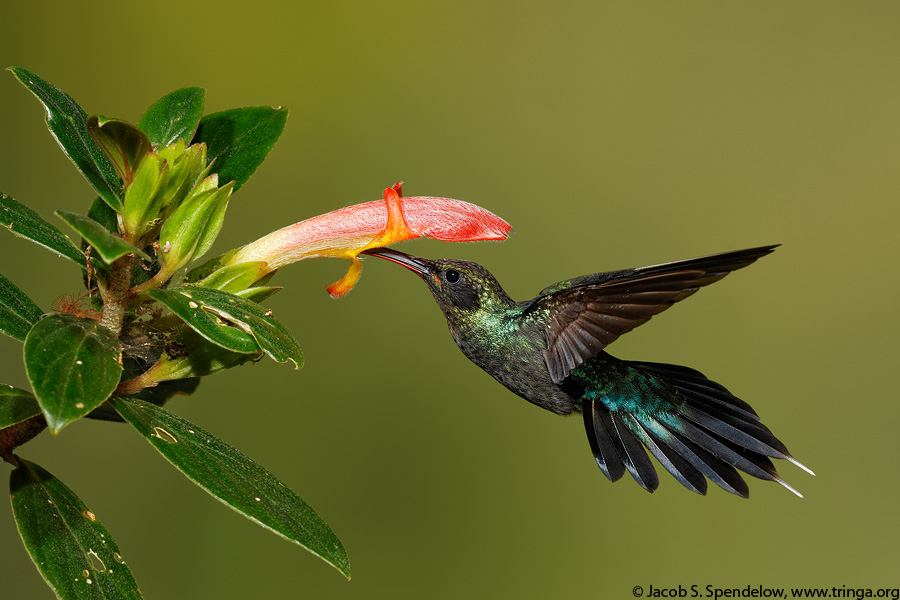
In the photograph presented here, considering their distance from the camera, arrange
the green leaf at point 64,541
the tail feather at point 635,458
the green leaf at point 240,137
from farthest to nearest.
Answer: the tail feather at point 635,458, the green leaf at point 240,137, the green leaf at point 64,541

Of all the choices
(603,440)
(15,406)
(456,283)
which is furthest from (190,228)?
(603,440)

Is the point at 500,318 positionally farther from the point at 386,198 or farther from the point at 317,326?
the point at 317,326

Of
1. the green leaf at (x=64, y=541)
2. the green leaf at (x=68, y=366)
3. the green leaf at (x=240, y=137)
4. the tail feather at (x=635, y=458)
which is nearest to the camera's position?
the green leaf at (x=68, y=366)

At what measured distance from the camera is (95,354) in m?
0.45

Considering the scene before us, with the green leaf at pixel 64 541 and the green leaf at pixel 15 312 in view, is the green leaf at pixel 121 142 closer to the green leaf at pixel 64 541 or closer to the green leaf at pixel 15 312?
the green leaf at pixel 15 312

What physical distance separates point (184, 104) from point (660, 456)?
52 cm

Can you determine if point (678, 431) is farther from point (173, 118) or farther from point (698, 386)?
point (173, 118)

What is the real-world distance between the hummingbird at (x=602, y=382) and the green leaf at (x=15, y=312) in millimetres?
254

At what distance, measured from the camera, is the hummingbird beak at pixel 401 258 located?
67 cm

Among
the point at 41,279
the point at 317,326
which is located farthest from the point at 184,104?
the point at 41,279

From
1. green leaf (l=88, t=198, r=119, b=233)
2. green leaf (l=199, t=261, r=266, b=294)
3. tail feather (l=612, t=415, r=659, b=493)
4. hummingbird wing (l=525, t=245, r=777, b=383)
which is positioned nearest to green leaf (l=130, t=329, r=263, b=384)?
green leaf (l=199, t=261, r=266, b=294)

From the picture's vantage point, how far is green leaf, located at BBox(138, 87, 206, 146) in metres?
0.59

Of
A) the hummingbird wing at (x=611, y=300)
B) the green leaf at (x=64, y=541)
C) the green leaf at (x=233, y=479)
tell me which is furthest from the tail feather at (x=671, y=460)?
the green leaf at (x=64, y=541)

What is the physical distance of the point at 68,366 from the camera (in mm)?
427
